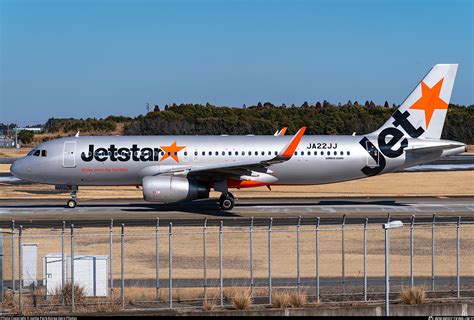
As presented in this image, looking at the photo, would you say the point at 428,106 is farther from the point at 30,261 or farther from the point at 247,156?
the point at 30,261

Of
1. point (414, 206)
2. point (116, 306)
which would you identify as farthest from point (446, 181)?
point (116, 306)

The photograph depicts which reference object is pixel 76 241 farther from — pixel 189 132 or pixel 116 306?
pixel 189 132

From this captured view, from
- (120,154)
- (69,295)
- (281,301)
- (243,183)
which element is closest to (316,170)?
(243,183)

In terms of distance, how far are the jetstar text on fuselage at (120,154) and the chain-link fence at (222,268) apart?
8.66 m

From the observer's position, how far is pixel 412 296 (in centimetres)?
2184

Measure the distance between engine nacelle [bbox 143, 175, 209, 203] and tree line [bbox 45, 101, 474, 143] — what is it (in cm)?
7383

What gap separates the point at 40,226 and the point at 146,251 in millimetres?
8301

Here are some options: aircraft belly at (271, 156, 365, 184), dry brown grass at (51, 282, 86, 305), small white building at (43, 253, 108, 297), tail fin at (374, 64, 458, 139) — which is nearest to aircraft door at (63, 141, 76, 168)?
aircraft belly at (271, 156, 365, 184)

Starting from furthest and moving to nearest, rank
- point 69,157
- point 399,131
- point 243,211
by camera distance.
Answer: point 399,131 < point 69,157 < point 243,211

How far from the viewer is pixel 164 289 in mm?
24031

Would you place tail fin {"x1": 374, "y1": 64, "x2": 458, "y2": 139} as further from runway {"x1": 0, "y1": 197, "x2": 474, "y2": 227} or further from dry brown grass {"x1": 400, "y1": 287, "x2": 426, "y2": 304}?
dry brown grass {"x1": 400, "y1": 287, "x2": 426, "y2": 304}

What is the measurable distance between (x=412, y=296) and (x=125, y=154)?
962 inches

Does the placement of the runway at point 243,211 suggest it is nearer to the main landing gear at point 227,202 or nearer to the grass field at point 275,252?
the main landing gear at point 227,202

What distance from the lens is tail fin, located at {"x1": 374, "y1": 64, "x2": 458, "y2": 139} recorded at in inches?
1795
